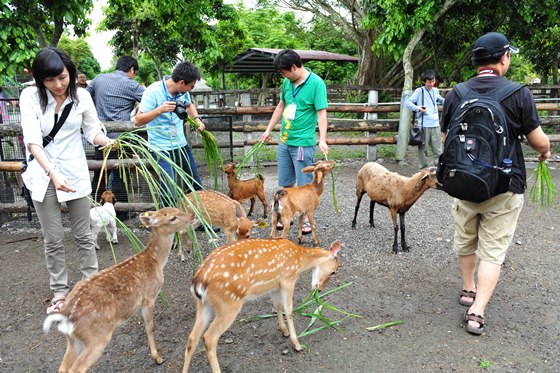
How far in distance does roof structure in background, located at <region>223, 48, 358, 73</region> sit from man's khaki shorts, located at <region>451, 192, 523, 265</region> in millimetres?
16303

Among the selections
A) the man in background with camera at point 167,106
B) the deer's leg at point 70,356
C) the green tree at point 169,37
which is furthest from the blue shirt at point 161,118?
the green tree at point 169,37

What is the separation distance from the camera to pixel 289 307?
3303 millimetres

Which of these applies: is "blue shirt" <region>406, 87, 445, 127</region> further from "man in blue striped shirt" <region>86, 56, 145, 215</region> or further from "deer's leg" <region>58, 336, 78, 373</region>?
"deer's leg" <region>58, 336, 78, 373</region>

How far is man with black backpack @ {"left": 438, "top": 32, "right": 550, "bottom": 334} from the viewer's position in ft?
10.3

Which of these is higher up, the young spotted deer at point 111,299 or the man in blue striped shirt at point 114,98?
the man in blue striped shirt at point 114,98

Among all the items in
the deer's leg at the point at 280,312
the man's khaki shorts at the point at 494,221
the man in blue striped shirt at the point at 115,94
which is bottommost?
the deer's leg at the point at 280,312

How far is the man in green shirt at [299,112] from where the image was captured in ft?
15.7

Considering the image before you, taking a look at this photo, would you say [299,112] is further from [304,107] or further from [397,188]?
[397,188]

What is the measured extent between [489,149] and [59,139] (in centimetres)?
321

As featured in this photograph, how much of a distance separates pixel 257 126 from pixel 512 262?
258 inches

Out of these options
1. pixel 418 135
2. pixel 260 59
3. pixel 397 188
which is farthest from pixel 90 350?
pixel 260 59

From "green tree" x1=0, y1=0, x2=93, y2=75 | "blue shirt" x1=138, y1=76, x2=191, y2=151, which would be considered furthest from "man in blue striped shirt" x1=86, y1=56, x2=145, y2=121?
"blue shirt" x1=138, y1=76, x2=191, y2=151

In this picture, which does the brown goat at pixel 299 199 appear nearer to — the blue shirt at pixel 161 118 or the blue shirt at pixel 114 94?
the blue shirt at pixel 161 118

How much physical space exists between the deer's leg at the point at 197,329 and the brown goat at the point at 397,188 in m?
2.82
